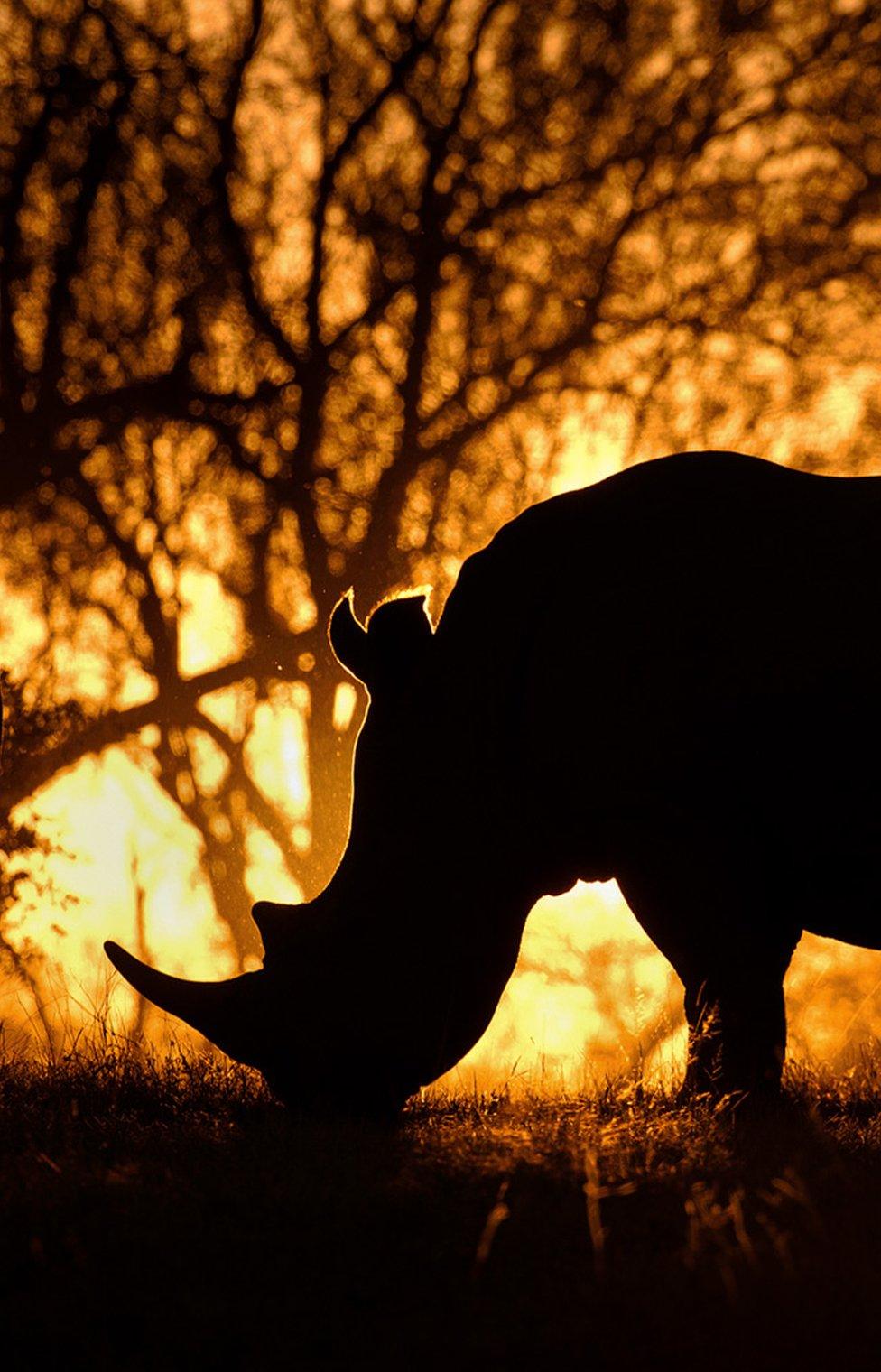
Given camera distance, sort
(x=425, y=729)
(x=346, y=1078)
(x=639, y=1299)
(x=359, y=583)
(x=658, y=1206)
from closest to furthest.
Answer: (x=639, y=1299) < (x=658, y=1206) < (x=346, y=1078) < (x=425, y=729) < (x=359, y=583)

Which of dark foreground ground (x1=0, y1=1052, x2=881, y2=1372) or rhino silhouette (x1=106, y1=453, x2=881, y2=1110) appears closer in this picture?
dark foreground ground (x1=0, y1=1052, x2=881, y2=1372)

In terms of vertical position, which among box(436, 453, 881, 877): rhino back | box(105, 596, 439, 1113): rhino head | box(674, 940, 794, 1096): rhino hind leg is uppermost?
box(436, 453, 881, 877): rhino back

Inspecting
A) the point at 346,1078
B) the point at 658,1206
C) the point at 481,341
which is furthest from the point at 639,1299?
the point at 481,341

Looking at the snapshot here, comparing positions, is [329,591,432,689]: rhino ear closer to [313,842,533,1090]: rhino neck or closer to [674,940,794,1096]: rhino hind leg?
[313,842,533,1090]: rhino neck

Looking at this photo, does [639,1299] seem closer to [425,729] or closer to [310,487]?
[425,729]

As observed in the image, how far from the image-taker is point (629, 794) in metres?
3.97

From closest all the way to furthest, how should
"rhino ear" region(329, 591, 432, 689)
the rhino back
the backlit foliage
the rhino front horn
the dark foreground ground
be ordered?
the dark foreground ground → the rhino back → the rhino front horn → "rhino ear" region(329, 591, 432, 689) → the backlit foliage

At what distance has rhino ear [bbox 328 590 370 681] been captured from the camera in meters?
4.45

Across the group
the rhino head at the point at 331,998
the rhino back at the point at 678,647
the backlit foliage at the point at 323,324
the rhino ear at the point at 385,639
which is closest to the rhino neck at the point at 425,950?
the rhino head at the point at 331,998

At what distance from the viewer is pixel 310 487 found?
988cm

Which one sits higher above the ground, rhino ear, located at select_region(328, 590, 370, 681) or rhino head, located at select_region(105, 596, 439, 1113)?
rhino ear, located at select_region(328, 590, 370, 681)

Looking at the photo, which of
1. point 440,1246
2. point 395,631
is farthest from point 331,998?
point 440,1246

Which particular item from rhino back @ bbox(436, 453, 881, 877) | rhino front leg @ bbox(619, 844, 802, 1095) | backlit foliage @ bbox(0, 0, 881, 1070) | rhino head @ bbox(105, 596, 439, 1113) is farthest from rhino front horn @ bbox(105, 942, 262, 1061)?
backlit foliage @ bbox(0, 0, 881, 1070)

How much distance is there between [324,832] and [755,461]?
234 inches
